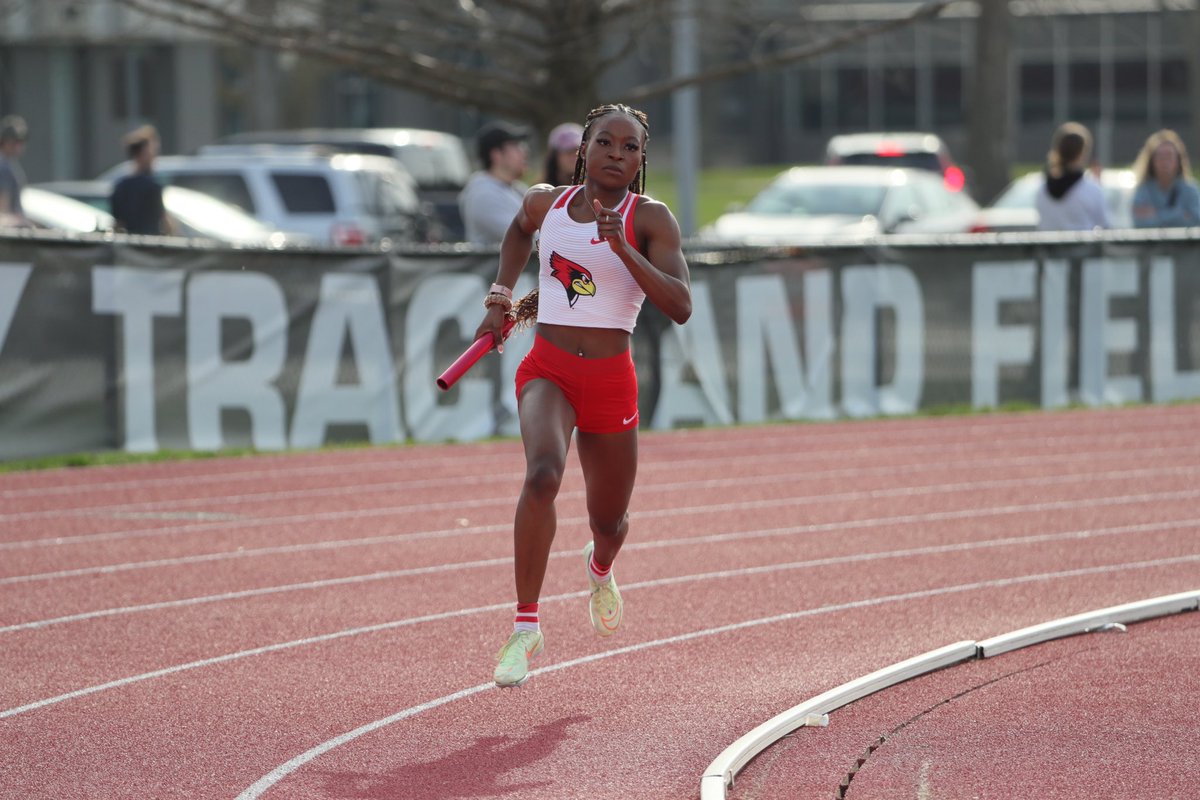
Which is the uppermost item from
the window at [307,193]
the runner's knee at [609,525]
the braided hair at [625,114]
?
Answer: the window at [307,193]

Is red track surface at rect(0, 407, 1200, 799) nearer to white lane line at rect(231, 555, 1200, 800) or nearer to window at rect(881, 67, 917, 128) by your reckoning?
white lane line at rect(231, 555, 1200, 800)

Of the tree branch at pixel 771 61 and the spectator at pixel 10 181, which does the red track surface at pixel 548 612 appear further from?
the spectator at pixel 10 181

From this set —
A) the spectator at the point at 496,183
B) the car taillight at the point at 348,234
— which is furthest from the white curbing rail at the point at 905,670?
the car taillight at the point at 348,234

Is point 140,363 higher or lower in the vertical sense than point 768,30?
lower

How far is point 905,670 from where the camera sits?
648 centimetres

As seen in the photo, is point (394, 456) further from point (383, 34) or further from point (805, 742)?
point (805, 742)

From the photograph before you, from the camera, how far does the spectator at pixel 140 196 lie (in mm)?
15461

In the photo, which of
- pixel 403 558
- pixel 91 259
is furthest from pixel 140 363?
pixel 403 558

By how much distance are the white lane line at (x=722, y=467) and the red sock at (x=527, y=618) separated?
4729 mm

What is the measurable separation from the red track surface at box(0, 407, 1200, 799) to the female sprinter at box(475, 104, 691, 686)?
0.62 m

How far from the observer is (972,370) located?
15.3 meters

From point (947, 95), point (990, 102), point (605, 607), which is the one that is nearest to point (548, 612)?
point (605, 607)

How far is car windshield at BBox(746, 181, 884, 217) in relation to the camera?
21.7 meters

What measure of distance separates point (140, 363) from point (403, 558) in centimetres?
420
